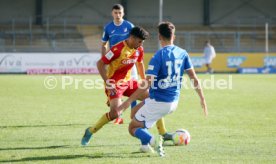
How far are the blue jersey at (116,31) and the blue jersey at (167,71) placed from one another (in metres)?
4.13

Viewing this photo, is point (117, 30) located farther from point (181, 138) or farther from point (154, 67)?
point (154, 67)

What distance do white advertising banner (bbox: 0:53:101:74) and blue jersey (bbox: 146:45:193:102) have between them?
26.3 meters

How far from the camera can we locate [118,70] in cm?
1033

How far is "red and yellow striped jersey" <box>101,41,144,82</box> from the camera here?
9727 mm

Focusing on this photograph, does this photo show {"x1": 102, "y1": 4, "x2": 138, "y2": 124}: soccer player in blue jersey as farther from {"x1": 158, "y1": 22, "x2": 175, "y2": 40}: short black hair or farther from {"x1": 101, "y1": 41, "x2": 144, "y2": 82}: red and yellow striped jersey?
{"x1": 158, "y1": 22, "x2": 175, "y2": 40}: short black hair

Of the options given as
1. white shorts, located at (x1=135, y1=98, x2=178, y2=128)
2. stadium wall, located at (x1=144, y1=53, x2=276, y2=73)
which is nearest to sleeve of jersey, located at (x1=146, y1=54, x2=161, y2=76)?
white shorts, located at (x1=135, y1=98, x2=178, y2=128)

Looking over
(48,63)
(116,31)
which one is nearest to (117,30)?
(116,31)

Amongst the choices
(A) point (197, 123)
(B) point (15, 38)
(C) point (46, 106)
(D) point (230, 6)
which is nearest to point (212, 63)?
(D) point (230, 6)

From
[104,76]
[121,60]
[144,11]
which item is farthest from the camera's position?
[144,11]

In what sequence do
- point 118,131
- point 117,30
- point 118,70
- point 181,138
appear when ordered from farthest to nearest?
point 117,30 → point 118,131 → point 118,70 → point 181,138

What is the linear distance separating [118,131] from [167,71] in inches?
127

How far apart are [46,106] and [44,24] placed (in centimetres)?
2832

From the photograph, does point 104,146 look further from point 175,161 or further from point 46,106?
point 46,106

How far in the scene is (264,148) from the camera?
8992mm
